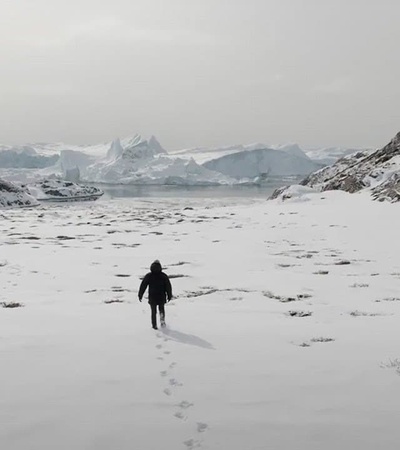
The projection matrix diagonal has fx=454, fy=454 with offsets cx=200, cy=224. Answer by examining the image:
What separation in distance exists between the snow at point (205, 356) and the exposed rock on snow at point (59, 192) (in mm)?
94082

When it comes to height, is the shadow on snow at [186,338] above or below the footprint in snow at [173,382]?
below

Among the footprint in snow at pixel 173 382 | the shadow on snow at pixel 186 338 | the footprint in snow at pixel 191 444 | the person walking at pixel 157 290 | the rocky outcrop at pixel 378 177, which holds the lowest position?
the shadow on snow at pixel 186 338

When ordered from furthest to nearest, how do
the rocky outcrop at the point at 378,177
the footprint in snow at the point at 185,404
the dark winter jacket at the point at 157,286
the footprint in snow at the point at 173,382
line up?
the rocky outcrop at the point at 378,177
the dark winter jacket at the point at 157,286
the footprint in snow at the point at 173,382
the footprint in snow at the point at 185,404

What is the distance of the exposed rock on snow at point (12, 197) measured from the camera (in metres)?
81.9

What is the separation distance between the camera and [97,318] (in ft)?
39.3

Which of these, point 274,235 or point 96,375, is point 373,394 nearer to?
point 96,375

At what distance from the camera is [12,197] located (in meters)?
84.4

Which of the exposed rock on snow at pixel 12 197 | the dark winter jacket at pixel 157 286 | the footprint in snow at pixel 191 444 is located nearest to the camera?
the footprint in snow at pixel 191 444

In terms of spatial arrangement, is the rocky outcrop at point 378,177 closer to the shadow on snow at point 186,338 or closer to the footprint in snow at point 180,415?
the shadow on snow at point 186,338

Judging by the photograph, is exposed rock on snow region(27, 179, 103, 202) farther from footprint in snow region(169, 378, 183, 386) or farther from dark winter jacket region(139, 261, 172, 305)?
footprint in snow region(169, 378, 183, 386)

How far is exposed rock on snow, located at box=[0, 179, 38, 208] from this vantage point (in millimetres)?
81875

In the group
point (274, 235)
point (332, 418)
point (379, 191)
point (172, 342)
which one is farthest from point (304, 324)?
point (379, 191)

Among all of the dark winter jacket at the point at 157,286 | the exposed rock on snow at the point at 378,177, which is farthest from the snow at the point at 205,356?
the exposed rock on snow at the point at 378,177

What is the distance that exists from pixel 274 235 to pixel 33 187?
337ft
